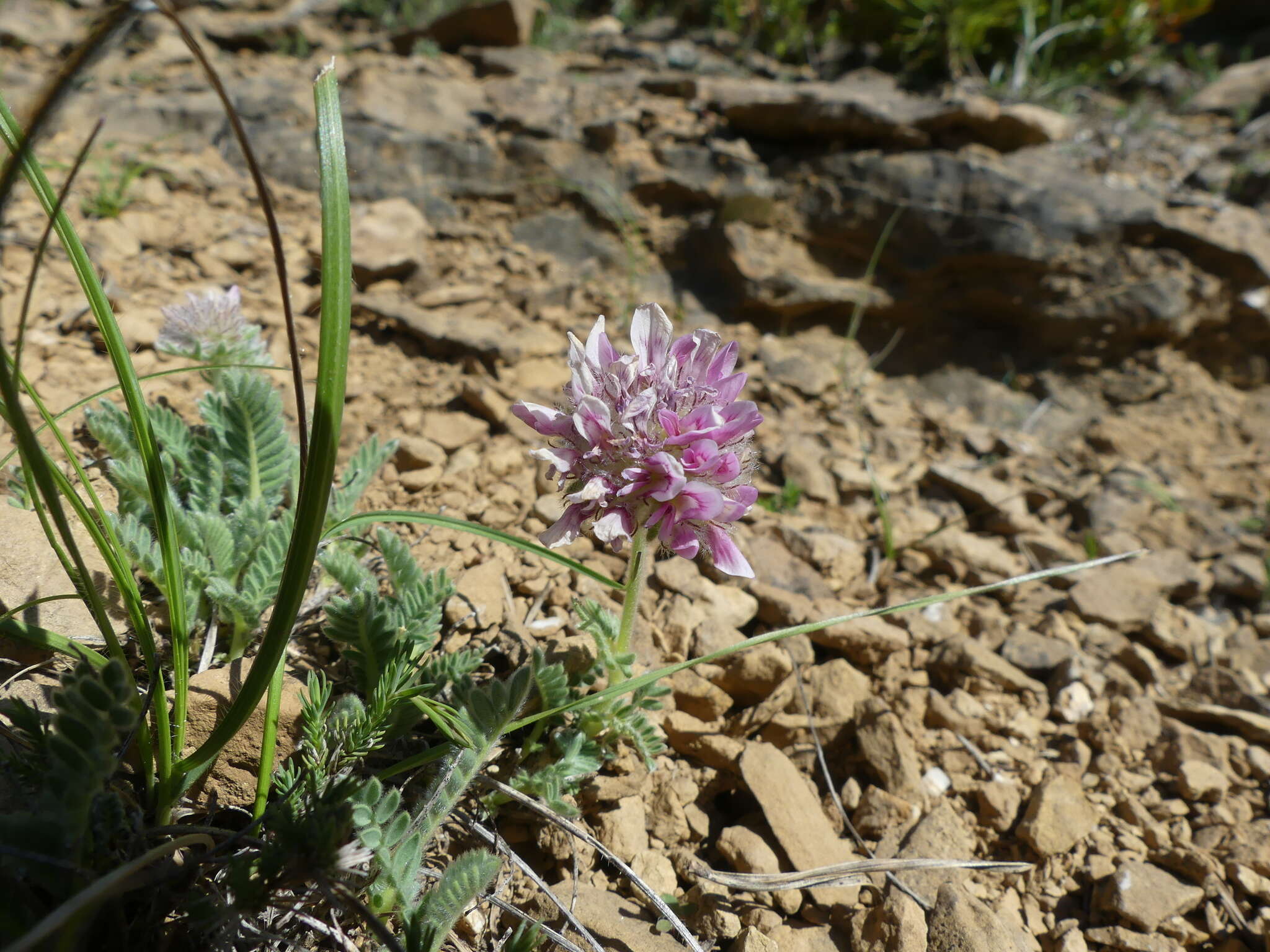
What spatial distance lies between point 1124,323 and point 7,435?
5.15 m

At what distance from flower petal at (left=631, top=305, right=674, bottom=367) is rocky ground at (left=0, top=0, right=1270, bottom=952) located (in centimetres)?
88

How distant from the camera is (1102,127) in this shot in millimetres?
5352

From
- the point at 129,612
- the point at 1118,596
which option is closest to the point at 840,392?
the point at 1118,596

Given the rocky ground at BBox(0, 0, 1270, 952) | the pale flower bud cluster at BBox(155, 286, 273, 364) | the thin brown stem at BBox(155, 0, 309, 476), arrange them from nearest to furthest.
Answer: the thin brown stem at BBox(155, 0, 309, 476) < the rocky ground at BBox(0, 0, 1270, 952) < the pale flower bud cluster at BBox(155, 286, 273, 364)

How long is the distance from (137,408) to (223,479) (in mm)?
810

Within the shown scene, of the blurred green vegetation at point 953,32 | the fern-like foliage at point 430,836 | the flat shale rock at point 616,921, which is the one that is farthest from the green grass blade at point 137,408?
the blurred green vegetation at point 953,32

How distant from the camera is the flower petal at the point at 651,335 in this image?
187cm

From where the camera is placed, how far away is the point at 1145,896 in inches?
81.7

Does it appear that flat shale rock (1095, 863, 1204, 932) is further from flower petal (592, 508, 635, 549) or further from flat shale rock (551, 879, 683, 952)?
flower petal (592, 508, 635, 549)

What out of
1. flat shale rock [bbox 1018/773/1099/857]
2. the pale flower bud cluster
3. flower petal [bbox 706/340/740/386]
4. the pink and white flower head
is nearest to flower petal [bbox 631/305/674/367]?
the pink and white flower head

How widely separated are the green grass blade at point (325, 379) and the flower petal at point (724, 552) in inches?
33.6

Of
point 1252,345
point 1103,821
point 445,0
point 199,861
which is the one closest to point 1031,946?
point 1103,821

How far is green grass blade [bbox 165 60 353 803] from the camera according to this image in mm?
1323

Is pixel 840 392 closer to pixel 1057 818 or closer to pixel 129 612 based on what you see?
pixel 1057 818
